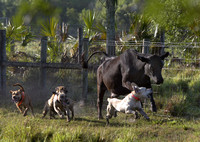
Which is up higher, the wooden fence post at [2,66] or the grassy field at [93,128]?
the wooden fence post at [2,66]

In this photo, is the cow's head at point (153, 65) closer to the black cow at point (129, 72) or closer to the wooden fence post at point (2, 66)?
the black cow at point (129, 72)

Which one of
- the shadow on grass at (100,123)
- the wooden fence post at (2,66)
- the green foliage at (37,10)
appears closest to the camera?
the shadow on grass at (100,123)

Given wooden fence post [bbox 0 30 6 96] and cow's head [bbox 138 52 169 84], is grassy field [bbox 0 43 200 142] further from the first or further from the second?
cow's head [bbox 138 52 169 84]

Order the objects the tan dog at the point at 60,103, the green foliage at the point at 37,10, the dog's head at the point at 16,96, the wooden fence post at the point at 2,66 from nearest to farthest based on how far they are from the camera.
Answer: the tan dog at the point at 60,103
the dog's head at the point at 16,96
the wooden fence post at the point at 2,66
the green foliage at the point at 37,10

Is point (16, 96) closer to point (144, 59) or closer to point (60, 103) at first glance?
point (60, 103)

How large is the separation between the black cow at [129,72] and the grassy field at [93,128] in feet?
2.16

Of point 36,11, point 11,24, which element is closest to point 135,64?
point 11,24

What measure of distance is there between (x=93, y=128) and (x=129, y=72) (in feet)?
5.42

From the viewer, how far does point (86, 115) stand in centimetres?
916

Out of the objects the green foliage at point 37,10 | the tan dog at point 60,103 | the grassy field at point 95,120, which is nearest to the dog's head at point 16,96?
the grassy field at point 95,120

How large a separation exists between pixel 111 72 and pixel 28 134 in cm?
313

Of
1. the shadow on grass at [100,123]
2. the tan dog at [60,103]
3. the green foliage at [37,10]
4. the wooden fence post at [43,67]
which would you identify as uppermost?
the green foliage at [37,10]

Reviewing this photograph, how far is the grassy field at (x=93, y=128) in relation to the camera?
579 centimetres

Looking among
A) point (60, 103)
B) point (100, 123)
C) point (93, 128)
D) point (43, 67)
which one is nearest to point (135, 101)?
point (93, 128)
